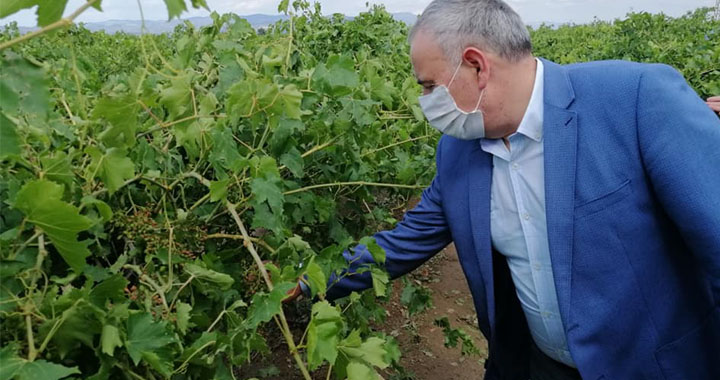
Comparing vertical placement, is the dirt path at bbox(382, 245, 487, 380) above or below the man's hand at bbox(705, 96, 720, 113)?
below

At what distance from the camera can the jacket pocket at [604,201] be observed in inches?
72.9

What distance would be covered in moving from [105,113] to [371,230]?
1.71m

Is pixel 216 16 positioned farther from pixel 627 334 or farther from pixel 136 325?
pixel 627 334

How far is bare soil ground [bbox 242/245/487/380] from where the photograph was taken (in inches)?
144

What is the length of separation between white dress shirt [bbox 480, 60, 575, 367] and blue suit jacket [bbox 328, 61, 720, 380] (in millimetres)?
46

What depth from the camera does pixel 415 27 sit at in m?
2.02

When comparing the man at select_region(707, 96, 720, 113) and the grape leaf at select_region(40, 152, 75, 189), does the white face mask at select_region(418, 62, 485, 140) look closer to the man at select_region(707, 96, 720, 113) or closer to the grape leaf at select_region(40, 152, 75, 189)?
the grape leaf at select_region(40, 152, 75, 189)

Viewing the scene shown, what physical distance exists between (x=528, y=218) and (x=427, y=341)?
2518 millimetres

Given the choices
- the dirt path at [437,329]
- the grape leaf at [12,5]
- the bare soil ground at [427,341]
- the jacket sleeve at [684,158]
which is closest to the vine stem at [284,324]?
the grape leaf at [12,5]

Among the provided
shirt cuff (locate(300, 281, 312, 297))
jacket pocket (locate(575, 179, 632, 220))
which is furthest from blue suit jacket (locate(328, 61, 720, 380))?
shirt cuff (locate(300, 281, 312, 297))

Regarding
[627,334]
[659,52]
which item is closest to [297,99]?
[627,334]

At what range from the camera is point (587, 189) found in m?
1.89

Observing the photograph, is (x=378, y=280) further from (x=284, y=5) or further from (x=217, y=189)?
(x=284, y=5)

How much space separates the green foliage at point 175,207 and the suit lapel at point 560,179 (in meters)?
0.53
